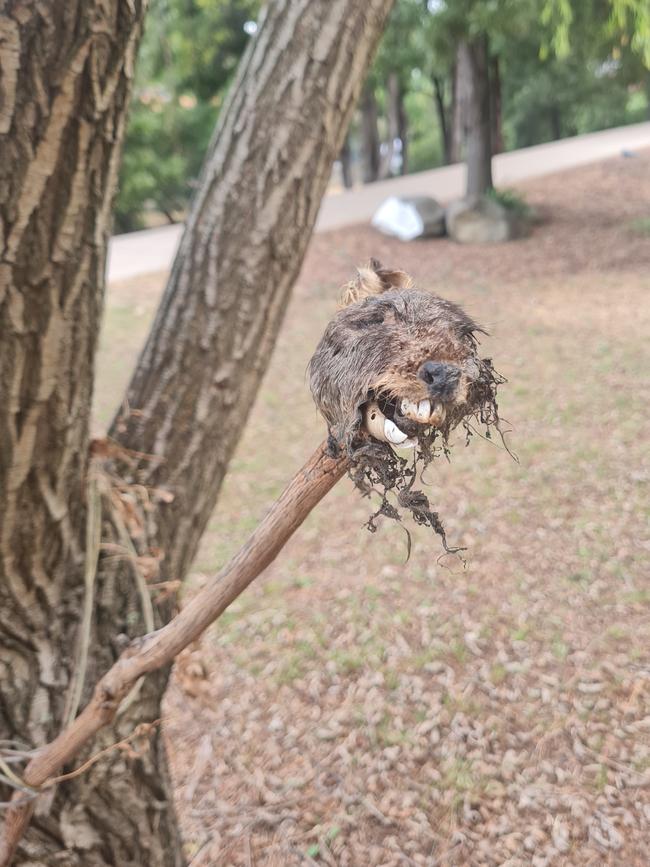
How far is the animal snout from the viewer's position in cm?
74

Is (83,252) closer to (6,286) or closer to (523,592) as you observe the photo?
(6,286)

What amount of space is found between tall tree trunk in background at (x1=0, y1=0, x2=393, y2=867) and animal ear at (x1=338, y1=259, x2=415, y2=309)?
2.19 feet

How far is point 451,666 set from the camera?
3043mm

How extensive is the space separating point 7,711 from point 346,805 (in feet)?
4.42

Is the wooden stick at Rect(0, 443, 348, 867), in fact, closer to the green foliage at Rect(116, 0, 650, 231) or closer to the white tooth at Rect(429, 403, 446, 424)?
the white tooth at Rect(429, 403, 446, 424)

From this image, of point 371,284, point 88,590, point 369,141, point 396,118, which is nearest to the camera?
point 371,284

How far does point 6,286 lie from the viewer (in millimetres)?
1293

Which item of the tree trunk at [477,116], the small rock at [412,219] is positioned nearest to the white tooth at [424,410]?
the small rock at [412,219]

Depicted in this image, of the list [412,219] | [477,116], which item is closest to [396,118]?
[477,116]

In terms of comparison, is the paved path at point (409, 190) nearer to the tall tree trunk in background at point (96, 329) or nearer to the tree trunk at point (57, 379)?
the tall tree trunk in background at point (96, 329)

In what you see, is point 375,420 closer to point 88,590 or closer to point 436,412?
point 436,412

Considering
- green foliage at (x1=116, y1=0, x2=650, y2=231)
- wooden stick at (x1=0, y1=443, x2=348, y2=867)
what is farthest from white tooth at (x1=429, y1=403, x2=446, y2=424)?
green foliage at (x1=116, y1=0, x2=650, y2=231)

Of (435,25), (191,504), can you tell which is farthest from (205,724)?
(435,25)

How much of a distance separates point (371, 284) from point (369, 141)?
19086 mm
